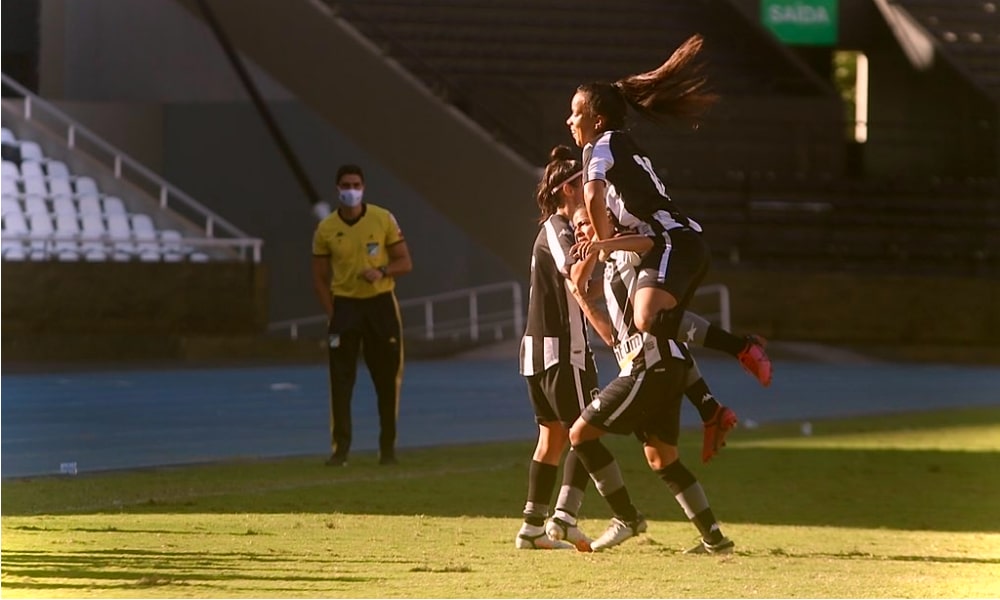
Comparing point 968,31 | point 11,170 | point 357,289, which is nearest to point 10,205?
point 11,170

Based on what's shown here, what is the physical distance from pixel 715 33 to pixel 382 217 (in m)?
24.0

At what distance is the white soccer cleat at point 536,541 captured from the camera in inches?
365

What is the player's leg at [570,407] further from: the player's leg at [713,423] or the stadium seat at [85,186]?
the stadium seat at [85,186]

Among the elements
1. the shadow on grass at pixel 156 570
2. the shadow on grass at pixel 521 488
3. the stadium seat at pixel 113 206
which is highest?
the stadium seat at pixel 113 206

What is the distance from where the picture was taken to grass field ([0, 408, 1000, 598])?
7957mm

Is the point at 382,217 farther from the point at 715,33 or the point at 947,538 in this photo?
the point at 715,33

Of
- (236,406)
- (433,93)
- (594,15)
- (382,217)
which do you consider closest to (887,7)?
(594,15)

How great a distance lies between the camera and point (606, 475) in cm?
920

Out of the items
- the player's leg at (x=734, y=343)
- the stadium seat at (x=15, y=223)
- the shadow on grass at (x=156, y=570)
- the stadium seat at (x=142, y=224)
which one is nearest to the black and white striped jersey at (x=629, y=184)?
the player's leg at (x=734, y=343)

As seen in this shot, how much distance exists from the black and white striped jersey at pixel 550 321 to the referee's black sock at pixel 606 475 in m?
0.44

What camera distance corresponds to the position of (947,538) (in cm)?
1064

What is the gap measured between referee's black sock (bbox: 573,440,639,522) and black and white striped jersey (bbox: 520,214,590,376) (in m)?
0.44

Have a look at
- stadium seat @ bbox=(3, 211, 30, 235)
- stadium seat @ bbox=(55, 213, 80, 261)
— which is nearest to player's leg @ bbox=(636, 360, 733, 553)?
stadium seat @ bbox=(55, 213, 80, 261)

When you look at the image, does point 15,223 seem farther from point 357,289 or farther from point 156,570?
point 156,570
